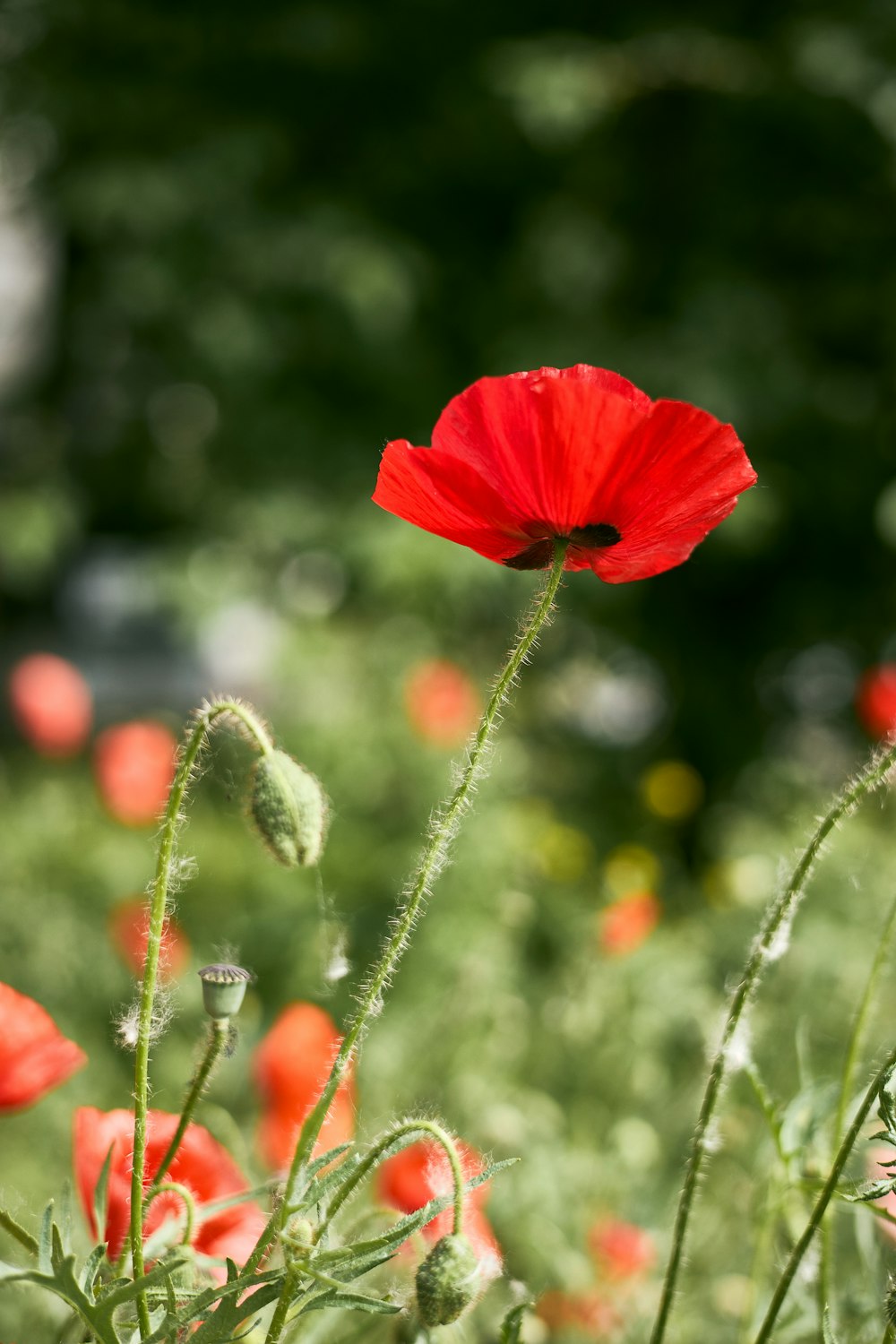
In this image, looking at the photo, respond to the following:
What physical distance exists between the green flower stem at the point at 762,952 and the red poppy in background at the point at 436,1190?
89mm

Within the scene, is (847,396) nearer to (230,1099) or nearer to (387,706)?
(387,706)

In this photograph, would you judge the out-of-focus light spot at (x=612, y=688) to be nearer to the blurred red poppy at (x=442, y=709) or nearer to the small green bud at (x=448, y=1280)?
the blurred red poppy at (x=442, y=709)

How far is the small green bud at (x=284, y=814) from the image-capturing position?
24.0 inches

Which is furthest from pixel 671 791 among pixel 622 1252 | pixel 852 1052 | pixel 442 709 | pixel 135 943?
pixel 852 1052

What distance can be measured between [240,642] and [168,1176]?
5.67m

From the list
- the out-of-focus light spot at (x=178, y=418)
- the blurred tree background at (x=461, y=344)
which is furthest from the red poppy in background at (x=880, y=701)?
the out-of-focus light spot at (x=178, y=418)

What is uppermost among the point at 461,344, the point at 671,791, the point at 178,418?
the point at 461,344

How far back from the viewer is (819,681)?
4176mm

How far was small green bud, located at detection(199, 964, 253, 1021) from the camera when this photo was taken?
563mm

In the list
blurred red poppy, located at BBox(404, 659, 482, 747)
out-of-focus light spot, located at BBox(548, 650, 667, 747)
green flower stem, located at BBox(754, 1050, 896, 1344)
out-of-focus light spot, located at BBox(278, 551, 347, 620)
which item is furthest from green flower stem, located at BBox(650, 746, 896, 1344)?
out-of-focus light spot, located at BBox(548, 650, 667, 747)

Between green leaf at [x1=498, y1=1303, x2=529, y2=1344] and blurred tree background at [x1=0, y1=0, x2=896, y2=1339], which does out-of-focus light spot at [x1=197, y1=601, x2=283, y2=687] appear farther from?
green leaf at [x1=498, y1=1303, x2=529, y2=1344]

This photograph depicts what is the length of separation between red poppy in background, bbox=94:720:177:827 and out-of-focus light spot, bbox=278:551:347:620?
1.11 m

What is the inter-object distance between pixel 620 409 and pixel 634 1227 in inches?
34.0

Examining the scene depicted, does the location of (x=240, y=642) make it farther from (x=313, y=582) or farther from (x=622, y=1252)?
(x=622, y=1252)
